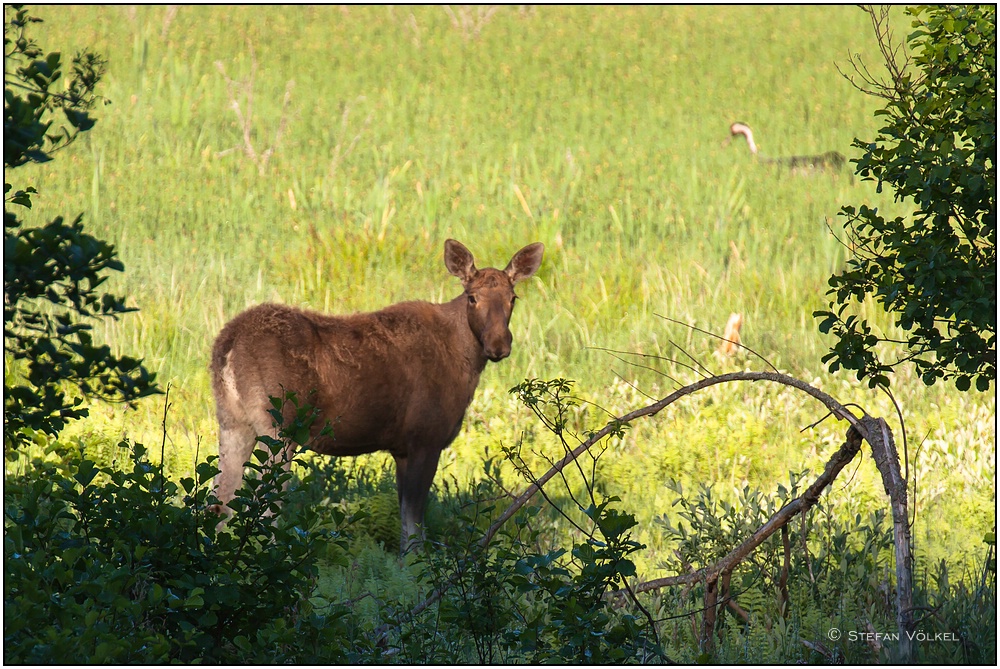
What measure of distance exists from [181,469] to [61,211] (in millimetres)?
8395

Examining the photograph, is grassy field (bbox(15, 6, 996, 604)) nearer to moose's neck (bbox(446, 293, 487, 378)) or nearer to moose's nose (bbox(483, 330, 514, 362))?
moose's neck (bbox(446, 293, 487, 378))

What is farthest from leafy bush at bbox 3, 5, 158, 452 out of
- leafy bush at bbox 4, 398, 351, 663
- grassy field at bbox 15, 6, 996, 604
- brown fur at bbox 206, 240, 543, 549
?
grassy field at bbox 15, 6, 996, 604

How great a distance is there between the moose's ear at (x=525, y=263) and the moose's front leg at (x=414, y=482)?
1426 millimetres

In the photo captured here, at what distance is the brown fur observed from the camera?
7258 mm

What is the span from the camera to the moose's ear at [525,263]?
8.39 meters

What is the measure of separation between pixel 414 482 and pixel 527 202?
8.76 metres

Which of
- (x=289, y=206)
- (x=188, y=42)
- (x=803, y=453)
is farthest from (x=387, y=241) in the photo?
(x=188, y=42)

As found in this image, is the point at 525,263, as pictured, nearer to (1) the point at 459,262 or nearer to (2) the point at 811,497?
(1) the point at 459,262

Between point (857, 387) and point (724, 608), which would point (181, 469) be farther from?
point (857, 387)

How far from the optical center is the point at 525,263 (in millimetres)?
8438

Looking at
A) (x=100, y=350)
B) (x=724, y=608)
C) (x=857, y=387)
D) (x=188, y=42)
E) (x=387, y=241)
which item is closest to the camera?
(x=100, y=350)

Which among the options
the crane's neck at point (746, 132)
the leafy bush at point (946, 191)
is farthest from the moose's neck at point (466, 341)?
the crane's neck at point (746, 132)

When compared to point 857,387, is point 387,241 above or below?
above

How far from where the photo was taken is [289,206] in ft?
52.3
